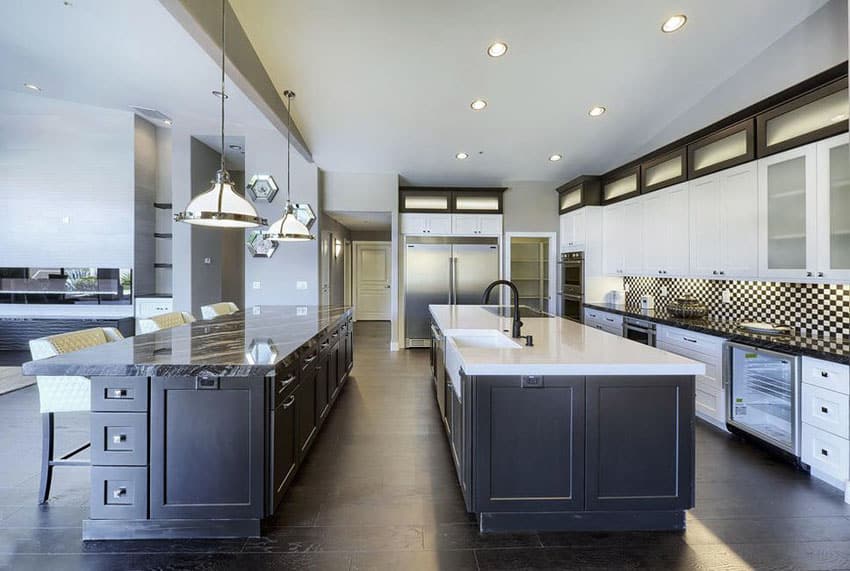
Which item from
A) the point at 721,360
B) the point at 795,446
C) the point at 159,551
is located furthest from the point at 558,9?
the point at 159,551

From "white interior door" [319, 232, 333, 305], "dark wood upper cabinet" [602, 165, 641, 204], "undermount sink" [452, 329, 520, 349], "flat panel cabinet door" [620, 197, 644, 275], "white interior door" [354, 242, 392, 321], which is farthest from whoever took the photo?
"white interior door" [354, 242, 392, 321]

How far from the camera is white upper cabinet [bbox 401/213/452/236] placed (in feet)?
20.7

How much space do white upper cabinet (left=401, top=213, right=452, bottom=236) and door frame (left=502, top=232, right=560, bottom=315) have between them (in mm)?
1059

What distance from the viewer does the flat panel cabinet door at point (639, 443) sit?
1820 millimetres

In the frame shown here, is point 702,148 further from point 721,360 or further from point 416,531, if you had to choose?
point 416,531

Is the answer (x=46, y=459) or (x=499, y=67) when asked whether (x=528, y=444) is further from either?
(x=499, y=67)

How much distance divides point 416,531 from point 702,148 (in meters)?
4.15

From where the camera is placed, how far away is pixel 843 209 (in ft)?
8.13

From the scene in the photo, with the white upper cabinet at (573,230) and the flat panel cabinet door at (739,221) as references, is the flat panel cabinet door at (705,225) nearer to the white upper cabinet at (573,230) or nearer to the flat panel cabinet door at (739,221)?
the flat panel cabinet door at (739,221)

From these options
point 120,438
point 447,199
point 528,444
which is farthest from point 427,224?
point 120,438

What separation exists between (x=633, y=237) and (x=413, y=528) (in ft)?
13.9

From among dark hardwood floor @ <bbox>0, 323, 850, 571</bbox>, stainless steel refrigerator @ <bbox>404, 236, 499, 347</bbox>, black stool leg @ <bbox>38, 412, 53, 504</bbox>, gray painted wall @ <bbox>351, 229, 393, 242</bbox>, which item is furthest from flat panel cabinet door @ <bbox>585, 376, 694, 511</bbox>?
gray painted wall @ <bbox>351, 229, 393, 242</bbox>

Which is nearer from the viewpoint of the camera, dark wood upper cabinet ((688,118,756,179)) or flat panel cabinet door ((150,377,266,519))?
flat panel cabinet door ((150,377,266,519))

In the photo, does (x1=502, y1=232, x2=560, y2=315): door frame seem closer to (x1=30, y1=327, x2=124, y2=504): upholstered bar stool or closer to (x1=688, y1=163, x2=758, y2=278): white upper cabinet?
(x1=688, y1=163, x2=758, y2=278): white upper cabinet
